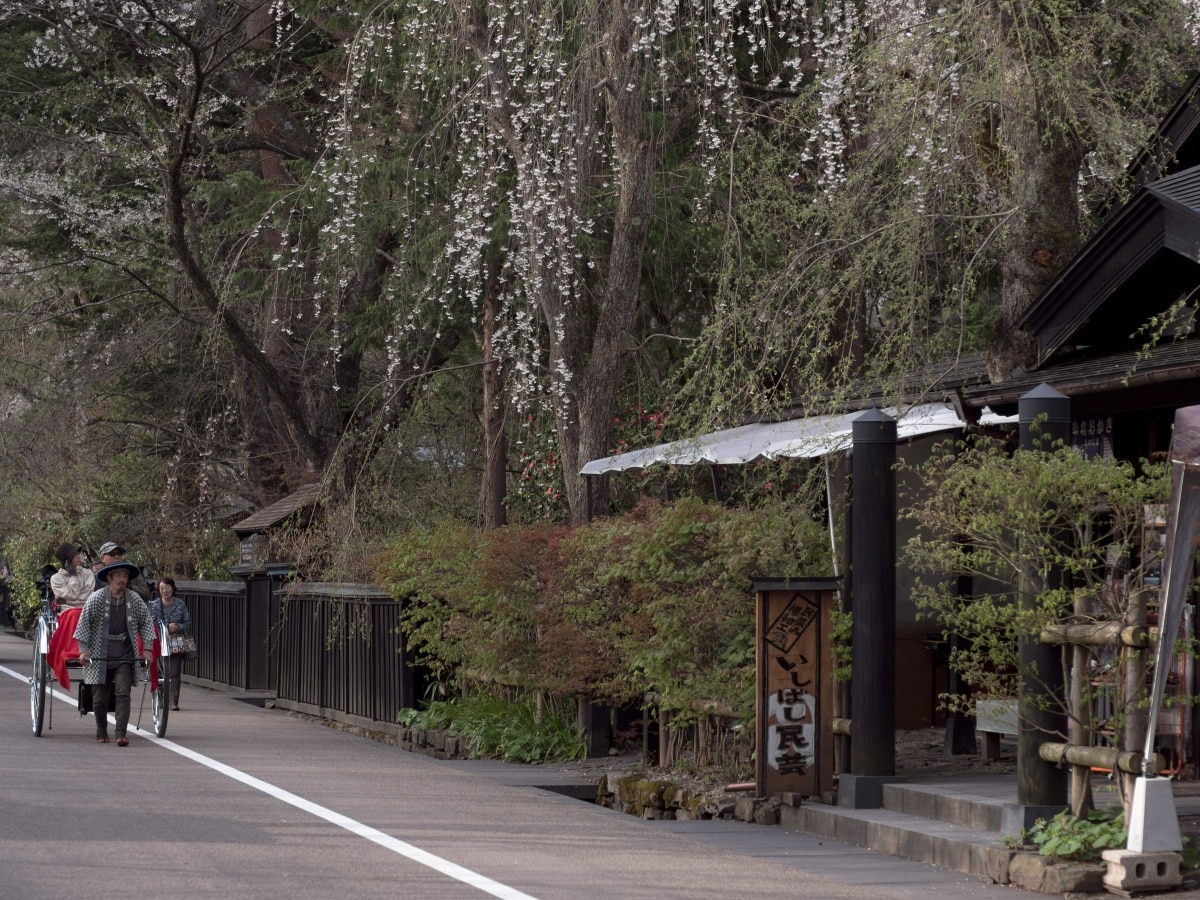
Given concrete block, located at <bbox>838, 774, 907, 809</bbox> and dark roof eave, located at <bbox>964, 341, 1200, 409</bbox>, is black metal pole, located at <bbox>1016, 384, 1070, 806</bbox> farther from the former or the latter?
concrete block, located at <bbox>838, 774, 907, 809</bbox>

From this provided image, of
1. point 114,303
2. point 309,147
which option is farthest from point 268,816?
point 114,303

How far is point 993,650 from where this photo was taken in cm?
983

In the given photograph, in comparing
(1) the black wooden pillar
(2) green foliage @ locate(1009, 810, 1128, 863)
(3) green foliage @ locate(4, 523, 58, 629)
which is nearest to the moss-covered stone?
(1) the black wooden pillar

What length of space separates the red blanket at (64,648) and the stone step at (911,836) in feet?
25.4

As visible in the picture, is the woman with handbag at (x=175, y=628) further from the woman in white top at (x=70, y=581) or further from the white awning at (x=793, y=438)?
the white awning at (x=793, y=438)

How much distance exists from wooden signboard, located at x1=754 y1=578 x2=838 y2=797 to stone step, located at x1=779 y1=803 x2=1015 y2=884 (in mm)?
287

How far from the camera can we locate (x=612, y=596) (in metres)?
14.5

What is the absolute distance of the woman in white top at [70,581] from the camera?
19406 mm

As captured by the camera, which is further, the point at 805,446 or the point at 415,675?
the point at 415,675

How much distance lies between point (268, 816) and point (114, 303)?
695 inches

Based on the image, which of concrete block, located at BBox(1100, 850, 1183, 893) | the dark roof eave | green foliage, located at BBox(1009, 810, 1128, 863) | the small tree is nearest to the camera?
concrete block, located at BBox(1100, 850, 1183, 893)

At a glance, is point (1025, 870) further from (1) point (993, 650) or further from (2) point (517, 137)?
(2) point (517, 137)

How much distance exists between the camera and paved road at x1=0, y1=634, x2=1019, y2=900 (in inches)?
333

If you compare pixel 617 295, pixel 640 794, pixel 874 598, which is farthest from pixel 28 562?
pixel 874 598
